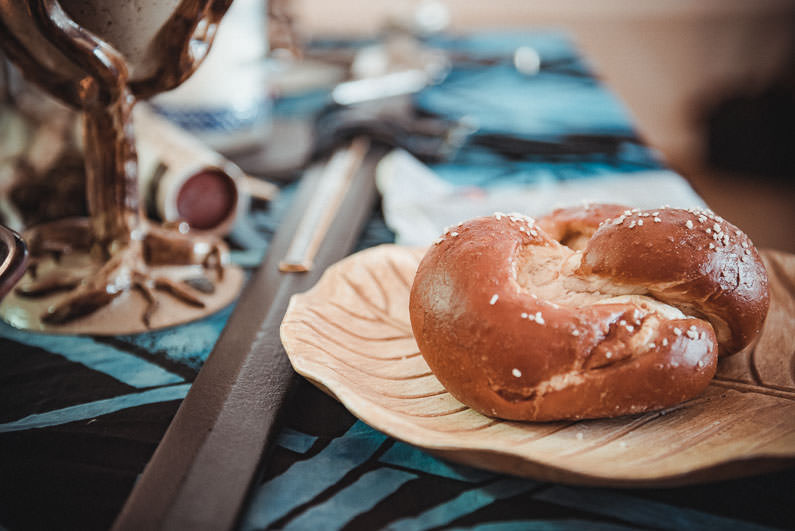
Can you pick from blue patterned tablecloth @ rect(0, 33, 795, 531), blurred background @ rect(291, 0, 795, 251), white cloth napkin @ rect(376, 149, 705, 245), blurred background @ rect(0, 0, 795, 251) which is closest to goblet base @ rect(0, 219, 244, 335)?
blue patterned tablecloth @ rect(0, 33, 795, 531)

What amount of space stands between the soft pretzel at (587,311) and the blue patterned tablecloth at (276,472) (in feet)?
0.24

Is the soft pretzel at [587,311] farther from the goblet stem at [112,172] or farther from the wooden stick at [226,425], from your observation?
the goblet stem at [112,172]

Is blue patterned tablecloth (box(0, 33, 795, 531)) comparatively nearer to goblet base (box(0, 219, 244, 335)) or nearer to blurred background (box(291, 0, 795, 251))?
goblet base (box(0, 219, 244, 335))

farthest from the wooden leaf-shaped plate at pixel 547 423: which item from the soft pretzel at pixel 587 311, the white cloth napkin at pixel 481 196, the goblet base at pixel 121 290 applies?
the white cloth napkin at pixel 481 196

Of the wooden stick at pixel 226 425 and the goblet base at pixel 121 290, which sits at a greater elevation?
the wooden stick at pixel 226 425

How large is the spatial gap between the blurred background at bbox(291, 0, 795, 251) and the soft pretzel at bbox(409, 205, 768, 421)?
3008mm

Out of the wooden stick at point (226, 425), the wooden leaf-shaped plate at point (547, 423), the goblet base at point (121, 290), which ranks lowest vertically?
the goblet base at point (121, 290)

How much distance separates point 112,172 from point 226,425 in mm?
379

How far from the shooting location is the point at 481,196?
3.76ft

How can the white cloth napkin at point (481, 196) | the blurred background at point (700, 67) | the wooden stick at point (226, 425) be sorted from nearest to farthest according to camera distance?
the wooden stick at point (226, 425)
the white cloth napkin at point (481, 196)
the blurred background at point (700, 67)

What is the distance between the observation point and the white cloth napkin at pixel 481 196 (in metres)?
1.04

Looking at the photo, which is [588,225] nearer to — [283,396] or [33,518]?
[283,396]

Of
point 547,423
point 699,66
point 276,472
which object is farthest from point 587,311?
point 699,66

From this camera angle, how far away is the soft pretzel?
512mm
